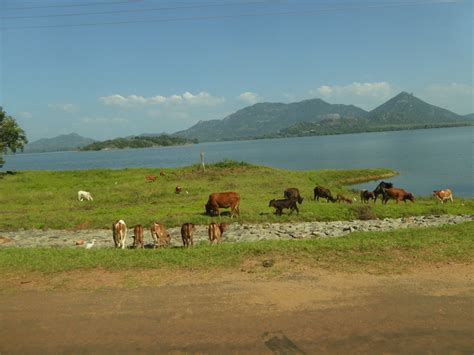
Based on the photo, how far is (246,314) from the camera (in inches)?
312

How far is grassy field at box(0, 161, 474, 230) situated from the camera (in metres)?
23.9

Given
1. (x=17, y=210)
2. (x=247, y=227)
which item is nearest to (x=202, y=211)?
(x=247, y=227)

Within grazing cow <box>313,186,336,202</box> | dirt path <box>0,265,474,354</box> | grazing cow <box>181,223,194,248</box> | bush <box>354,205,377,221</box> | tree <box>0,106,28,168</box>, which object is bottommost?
bush <box>354,205,377,221</box>

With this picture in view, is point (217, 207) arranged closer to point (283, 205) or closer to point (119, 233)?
point (283, 205)

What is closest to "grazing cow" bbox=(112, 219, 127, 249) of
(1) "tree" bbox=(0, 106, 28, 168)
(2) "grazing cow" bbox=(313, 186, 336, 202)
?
(2) "grazing cow" bbox=(313, 186, 336, 202)

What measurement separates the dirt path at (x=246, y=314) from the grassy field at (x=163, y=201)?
1337 centimetres

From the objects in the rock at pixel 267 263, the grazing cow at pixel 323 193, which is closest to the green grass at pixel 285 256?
the rock at pixel 267 263

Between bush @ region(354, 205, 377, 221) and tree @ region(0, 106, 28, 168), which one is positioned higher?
tree @ region(0, 106, 28, 168)

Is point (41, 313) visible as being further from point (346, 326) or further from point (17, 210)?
point (17, 210)

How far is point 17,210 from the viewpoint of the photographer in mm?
28688

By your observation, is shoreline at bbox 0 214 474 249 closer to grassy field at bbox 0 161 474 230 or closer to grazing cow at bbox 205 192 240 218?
grassy field at bbox 0 161 474 230

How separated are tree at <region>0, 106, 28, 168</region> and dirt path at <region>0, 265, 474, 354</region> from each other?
5543cm

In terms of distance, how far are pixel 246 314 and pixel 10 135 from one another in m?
60.7

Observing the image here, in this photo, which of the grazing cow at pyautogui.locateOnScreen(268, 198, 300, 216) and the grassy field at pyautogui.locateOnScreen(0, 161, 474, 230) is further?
the grassy field at pyautogui.locateOnScreen(0, 161, 474, 230)
